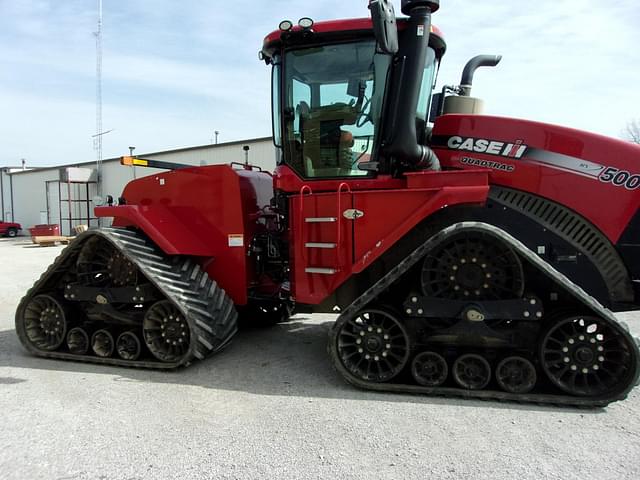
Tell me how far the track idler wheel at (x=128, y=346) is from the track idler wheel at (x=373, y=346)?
211cm

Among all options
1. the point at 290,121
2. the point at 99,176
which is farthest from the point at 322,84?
the point at 99,176

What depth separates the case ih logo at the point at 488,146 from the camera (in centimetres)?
407

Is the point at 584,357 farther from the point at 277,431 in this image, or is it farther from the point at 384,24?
the point at 384,24

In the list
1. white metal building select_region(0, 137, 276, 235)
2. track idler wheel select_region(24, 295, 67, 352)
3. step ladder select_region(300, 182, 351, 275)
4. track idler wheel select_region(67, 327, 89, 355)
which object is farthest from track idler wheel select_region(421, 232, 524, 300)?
white metal building select_region(0, 137, 276, 235)

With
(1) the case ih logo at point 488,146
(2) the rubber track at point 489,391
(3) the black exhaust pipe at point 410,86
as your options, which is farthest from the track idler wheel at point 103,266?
(1) the case ih logo at point 488,146

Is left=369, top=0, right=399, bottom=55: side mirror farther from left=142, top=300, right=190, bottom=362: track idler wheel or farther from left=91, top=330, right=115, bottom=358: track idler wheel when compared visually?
left=91, top=330, right=115, bottom=358: track idler wheel

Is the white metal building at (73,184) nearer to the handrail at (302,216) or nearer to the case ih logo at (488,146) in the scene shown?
the handrail at (302,216)

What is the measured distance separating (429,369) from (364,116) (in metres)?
2.30

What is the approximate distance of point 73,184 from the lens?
30.5 m

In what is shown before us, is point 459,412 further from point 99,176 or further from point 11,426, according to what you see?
point 99,176

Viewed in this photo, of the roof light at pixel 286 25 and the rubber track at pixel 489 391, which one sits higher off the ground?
the roof light at pixel 286 25

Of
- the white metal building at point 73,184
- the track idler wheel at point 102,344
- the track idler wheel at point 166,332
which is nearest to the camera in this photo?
the track idler wheel at point 166,332

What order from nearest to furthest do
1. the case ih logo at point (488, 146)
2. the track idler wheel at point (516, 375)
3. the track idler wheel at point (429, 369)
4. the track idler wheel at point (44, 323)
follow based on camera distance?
the track idler wheel at point (516, 375) < the track idler wheel at point (429, 369) < the case ih logo at point (488, 146) < the track idler wheel at point (44, 323)

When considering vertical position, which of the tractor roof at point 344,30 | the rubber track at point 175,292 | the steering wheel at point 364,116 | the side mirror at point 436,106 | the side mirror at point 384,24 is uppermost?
the tractor roof at point 344,30
